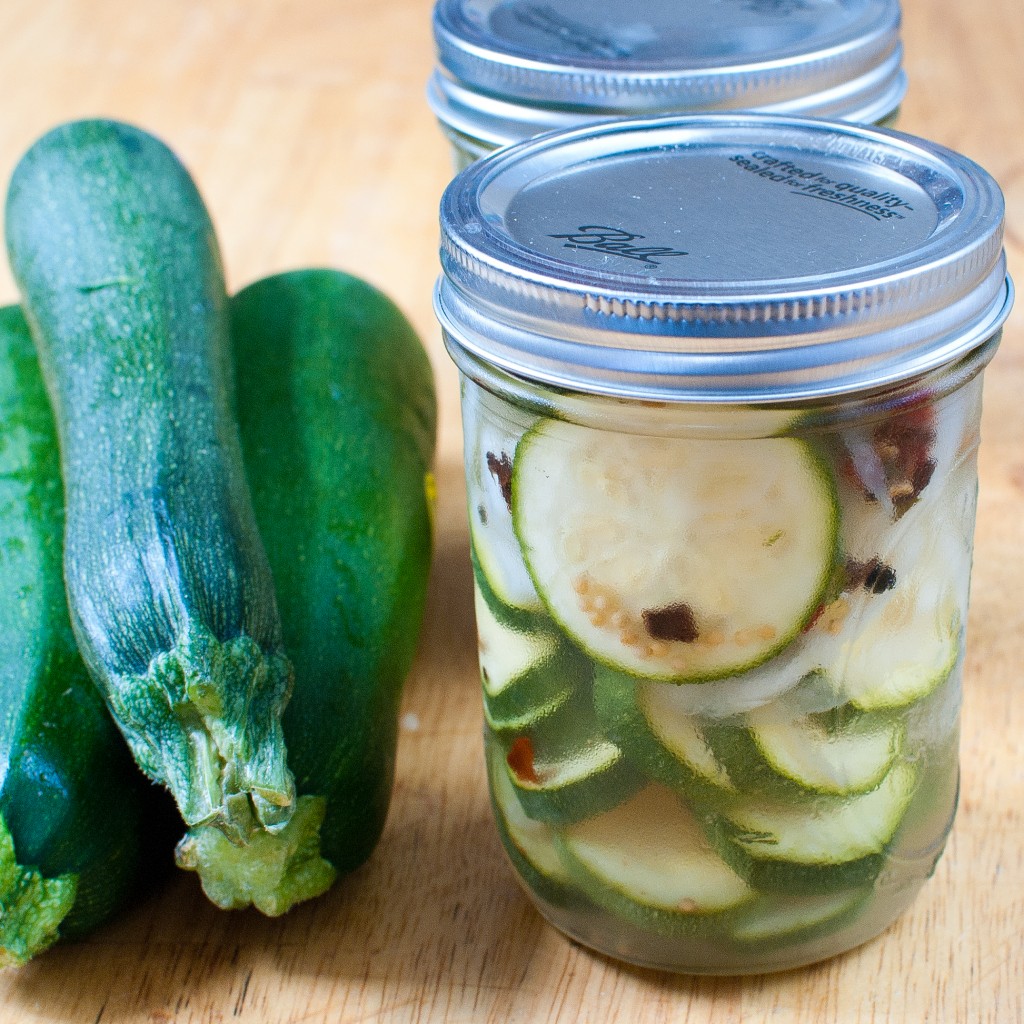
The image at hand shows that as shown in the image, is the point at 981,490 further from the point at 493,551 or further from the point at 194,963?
the point at 194,963

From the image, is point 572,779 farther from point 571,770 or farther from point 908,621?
point 908,621

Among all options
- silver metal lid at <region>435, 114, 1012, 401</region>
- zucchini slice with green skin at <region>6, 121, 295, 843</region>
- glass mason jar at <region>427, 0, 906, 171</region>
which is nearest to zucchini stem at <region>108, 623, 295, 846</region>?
zucchini slice with green skin at <region>6, 121, 295, 843</region>

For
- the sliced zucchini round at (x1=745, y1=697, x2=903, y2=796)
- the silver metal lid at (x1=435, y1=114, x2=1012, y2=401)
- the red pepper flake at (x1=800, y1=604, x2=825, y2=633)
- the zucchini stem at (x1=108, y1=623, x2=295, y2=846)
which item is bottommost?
the zucchini stem at (x1=108, y1=623, x2=295, y2=846)

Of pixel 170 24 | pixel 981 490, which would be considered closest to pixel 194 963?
pixel 981 490

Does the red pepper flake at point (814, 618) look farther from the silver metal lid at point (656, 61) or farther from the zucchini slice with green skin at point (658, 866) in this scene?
the silver metal lid at point (656, 61)

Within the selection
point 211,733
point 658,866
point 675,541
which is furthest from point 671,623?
point 211,733

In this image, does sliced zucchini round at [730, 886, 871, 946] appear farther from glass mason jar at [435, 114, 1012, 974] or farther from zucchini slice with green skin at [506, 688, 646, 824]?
zucchini slice with green skin at [506, 688, 646, 824]

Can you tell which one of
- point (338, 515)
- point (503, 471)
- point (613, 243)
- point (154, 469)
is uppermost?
point (613, 243)
